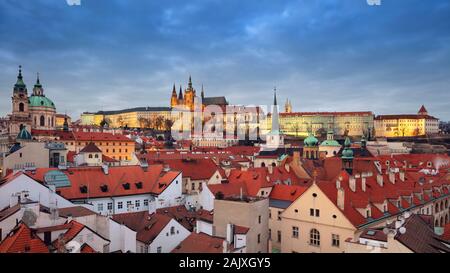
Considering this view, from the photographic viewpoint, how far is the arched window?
15477mm

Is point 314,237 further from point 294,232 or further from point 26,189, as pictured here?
point 26,189

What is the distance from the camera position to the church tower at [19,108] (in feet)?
160

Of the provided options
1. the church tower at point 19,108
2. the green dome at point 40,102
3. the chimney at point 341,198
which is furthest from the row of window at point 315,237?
the green dome at point 40,102

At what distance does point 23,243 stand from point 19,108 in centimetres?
4966

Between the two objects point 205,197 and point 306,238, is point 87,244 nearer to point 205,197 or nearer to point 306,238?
point 306,238

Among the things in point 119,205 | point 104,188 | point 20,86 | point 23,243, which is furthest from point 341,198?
point 20,86

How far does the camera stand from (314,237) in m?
15.6

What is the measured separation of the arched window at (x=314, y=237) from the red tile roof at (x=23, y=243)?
34.4 ft

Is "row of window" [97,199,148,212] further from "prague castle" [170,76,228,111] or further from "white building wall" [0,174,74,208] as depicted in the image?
"prague castle" [170,76,228,111]

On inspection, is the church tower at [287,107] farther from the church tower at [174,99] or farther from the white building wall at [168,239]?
the white building wall at [168,239]

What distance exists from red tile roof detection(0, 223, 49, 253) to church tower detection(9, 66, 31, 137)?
44.3 meters
